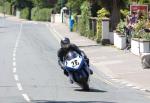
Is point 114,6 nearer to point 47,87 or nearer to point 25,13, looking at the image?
point 47,87

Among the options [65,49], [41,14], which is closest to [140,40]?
[65,49]

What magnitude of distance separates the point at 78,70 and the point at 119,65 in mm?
8909

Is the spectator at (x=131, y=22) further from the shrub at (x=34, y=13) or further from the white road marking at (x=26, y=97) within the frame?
the shrub at (x=34, y=13)

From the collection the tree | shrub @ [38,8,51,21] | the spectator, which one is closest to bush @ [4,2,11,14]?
shrub @ [38,8,51,21]

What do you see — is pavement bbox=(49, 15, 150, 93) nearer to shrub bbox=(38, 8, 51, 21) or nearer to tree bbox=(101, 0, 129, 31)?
tree bbox=(101, 0, 129, 31)

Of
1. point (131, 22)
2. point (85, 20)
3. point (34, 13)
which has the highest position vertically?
point (131, 22)

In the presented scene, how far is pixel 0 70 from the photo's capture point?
2578 centimetres

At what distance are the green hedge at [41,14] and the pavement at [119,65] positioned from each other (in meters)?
59.2

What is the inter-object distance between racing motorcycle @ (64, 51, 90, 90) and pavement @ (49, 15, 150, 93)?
190cm

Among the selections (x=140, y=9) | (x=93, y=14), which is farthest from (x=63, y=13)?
(x=140, y=9)

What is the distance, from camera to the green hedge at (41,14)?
322ft

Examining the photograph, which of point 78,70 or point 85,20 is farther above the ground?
point 78,70

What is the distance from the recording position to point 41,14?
101m

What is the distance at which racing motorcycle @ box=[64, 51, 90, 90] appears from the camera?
1836 cm
